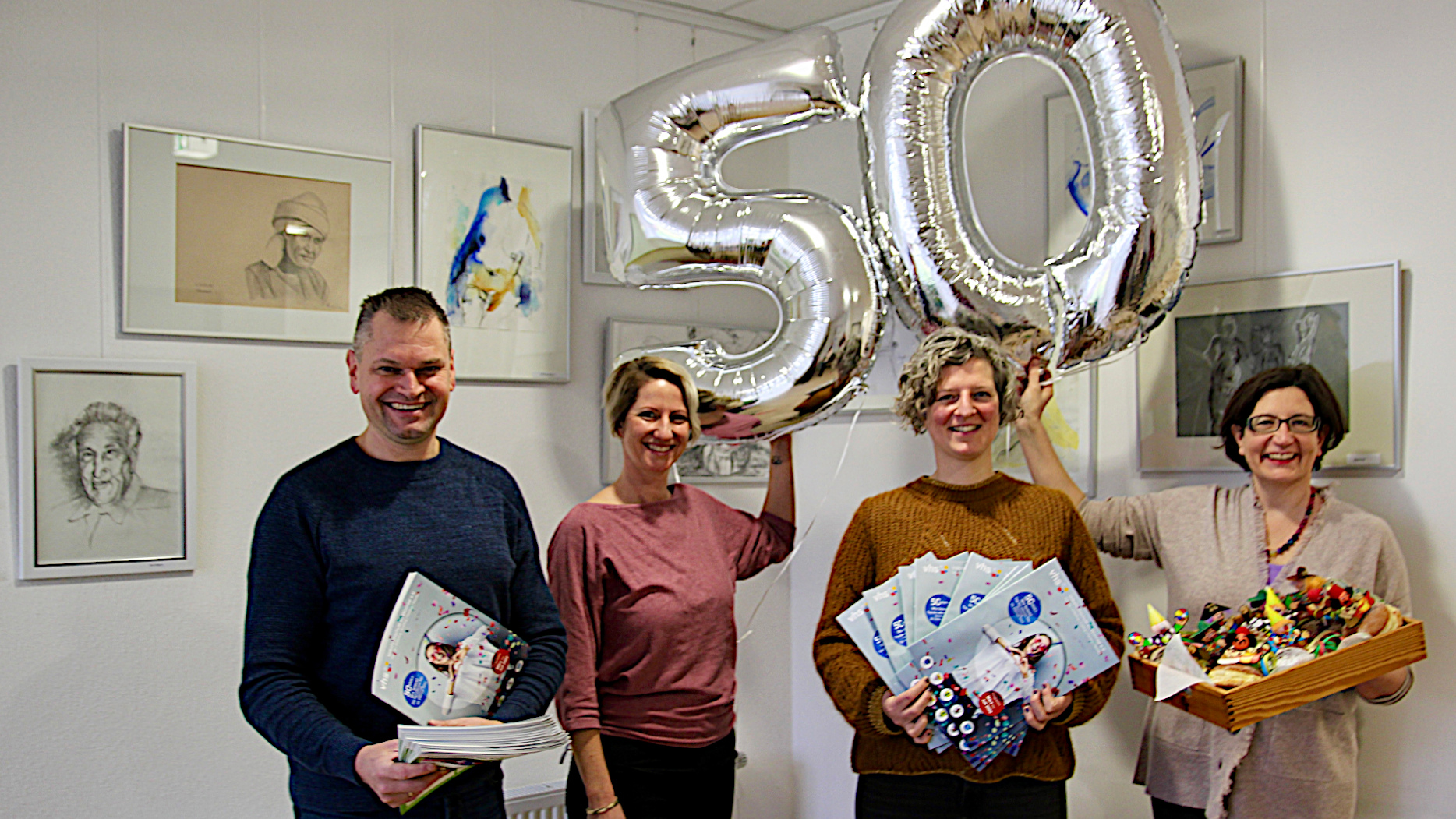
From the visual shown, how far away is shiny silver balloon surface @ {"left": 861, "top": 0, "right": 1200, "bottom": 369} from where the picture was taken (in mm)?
1979

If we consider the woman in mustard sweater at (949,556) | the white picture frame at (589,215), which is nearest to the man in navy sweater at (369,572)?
the woman in mustard sweater at (949,556)

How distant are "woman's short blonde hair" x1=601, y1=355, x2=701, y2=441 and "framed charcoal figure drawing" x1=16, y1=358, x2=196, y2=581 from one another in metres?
0.92


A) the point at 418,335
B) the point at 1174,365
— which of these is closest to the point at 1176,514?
the point at 1174,365

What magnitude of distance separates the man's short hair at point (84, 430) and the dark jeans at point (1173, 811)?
85.4 inches

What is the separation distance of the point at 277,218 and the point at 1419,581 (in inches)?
96.9

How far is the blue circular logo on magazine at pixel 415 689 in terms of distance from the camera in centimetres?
156

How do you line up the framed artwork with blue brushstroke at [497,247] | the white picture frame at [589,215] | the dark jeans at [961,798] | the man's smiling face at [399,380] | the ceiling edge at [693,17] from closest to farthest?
the man's smiling face at [399,380] → the dark jeans at [961,798] → the framed artwork with blue brushstroke at [497,247] → the white picture frame at [589,215] → the ceiling edge at [693,17]

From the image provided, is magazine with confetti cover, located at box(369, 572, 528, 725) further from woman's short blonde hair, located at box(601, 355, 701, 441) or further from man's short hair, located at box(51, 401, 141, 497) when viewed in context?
man's short hair, located at box(51, 401, 141, 497)

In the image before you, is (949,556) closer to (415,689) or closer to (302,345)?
(415,689)

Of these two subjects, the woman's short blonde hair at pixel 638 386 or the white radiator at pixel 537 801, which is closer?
the woman's short blonde hair at pixel 638 386

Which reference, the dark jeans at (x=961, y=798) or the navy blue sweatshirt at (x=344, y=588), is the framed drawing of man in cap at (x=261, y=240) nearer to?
the navy blue sweatshirt at (x=344, y=588)

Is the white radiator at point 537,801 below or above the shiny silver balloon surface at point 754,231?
below

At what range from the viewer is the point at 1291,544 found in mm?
2039

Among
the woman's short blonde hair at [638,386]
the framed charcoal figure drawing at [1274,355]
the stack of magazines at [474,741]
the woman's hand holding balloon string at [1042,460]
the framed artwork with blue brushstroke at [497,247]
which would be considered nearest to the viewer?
the stack of magazines at [474,741]
